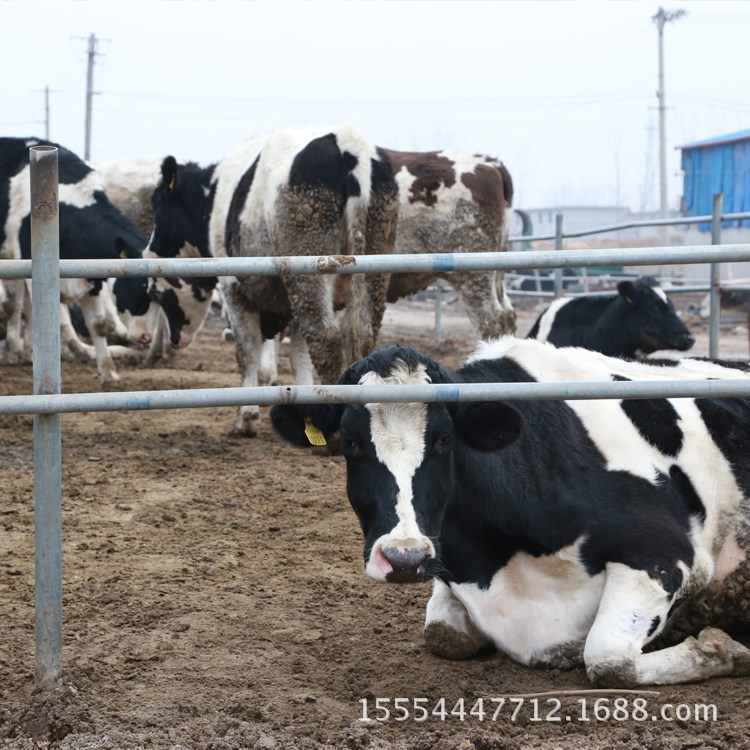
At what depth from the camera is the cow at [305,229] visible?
301 inches

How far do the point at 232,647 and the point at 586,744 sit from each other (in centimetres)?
143

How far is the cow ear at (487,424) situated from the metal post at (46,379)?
4.44 feet

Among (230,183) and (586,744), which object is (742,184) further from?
(586,744)

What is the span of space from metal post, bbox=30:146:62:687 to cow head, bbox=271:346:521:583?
2.83 feet

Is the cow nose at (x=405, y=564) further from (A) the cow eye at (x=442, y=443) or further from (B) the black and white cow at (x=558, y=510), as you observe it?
(A) the cow eye at (x=442, y=443)

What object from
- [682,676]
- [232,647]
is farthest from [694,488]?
[232,647]

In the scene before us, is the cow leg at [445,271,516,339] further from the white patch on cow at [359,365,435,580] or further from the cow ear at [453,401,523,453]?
the white patch on cow at [359,365,435,580]

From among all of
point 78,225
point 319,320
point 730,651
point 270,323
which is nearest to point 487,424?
point 730,651

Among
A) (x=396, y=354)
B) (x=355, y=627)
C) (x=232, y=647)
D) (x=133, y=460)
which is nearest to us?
(x=396, y=354)

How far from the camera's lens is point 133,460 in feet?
23.9

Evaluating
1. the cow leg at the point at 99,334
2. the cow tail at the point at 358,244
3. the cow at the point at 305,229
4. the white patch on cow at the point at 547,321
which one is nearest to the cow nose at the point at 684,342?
the white patch on cow at the point at 547,321

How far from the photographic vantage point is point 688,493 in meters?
4.01

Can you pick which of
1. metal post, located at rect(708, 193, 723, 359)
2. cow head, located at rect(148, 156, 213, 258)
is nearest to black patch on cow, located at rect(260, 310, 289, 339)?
cow head, located at rect(148, 156, 213, 258)

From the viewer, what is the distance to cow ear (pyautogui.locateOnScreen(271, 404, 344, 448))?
3.77 meters
